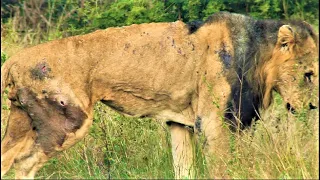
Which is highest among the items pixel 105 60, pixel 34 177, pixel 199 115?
pixel 105 60

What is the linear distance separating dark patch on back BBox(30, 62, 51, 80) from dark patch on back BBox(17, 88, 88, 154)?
0.13m

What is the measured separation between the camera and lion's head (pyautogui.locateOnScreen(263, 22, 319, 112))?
682 cm

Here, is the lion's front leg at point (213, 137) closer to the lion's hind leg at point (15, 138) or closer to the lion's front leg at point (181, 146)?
the lion's front leg at point (181, 146)

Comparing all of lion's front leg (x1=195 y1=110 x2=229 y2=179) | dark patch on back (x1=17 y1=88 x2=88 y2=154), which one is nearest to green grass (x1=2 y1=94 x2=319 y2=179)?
lion's front leg (x1=195 y1=110 x2=229 y2=179)

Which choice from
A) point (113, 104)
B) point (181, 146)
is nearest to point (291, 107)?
point (181, 146)

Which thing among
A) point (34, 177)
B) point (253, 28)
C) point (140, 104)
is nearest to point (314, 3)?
point (253, 28)

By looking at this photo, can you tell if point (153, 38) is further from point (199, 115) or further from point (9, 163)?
point (9, 163)

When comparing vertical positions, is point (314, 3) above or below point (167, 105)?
above

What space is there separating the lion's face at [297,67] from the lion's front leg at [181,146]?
0.94 m

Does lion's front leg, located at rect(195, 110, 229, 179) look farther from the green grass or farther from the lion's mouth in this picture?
the lion's mouth

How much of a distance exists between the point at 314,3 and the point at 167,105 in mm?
3139

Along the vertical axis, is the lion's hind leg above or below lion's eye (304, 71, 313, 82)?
below

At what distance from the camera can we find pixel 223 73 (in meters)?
6.72

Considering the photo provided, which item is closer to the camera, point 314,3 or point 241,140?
point 241,140
